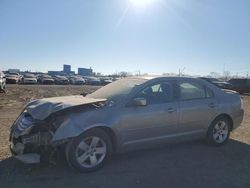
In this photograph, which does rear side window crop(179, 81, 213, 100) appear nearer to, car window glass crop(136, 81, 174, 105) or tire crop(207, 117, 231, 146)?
car window glass crop(136, 81, 174, 105)

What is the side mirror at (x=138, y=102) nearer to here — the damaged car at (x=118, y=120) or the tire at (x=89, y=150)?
the damaged car at (x=118, y=120)

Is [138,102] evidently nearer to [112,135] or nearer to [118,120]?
[118,120]

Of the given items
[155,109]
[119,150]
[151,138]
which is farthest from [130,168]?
[155,109]

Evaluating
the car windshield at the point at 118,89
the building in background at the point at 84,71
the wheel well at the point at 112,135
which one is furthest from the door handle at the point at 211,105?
the building in background at the point at 84,71

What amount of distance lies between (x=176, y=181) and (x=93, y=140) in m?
1.41

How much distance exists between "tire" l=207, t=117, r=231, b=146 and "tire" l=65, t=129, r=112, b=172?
254 cm

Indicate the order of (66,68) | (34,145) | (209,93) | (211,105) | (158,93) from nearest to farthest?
(34,145) < (158,93) < (211,105) < (209,93) < (66,68)

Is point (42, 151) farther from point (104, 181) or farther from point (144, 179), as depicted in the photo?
point (144, 179)

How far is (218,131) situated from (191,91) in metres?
1.14

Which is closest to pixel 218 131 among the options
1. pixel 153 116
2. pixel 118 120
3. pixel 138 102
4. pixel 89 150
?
pixel 153 116

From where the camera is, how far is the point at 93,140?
5.25 metres

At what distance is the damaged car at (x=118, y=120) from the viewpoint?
507 centimetres

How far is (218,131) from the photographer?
7.11 m

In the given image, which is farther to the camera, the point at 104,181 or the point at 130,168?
the point at 130,168
